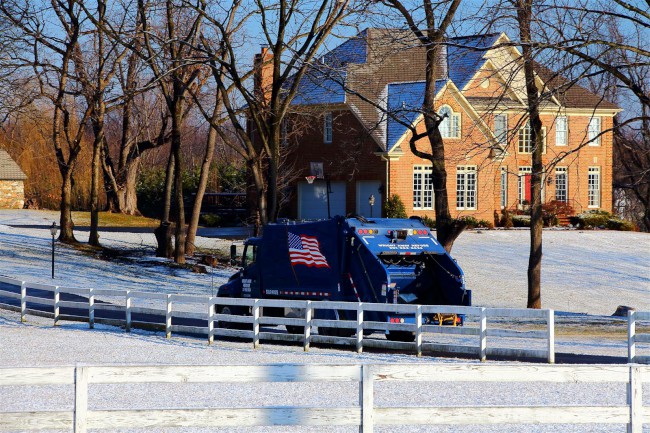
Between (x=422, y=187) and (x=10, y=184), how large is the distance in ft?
119

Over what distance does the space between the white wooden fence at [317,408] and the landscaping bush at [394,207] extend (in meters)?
41.0

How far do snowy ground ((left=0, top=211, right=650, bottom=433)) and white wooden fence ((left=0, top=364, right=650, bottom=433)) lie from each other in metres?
2.61

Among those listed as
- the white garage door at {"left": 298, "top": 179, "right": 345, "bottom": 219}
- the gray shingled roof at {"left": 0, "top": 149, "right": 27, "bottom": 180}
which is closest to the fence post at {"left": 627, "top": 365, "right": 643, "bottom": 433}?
the white garage door at {"left": 298, "top": 179, "right": 345, "bottom": 219}

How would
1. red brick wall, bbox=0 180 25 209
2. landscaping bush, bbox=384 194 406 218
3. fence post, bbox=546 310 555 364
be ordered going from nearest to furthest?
fence post, bbox=546 310 555 364 → landscaping bush, bbox=384 194 406 218 → red brick wall, bbox=0 180 25 209

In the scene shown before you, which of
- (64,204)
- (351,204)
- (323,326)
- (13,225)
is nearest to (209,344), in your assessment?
(323,326)

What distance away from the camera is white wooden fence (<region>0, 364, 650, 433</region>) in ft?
29.2

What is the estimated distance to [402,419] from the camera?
9.10m

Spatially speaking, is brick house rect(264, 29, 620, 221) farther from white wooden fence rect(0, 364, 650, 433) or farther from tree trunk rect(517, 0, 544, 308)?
white wooden fence rect(0, 364, 650, 433)

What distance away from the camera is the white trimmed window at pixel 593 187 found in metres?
59.8

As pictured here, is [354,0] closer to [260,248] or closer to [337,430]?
[260,248]

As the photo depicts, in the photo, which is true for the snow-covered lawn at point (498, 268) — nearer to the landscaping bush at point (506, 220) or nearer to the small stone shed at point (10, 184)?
the landscaping bush at point (506, 220)

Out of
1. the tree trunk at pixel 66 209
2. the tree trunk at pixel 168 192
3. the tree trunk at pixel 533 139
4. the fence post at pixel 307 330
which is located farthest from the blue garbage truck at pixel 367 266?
the tree trunk at pixel 66 209

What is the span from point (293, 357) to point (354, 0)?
15446 millimetres

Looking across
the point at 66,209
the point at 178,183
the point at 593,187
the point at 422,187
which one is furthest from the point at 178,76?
the point at 593,187
